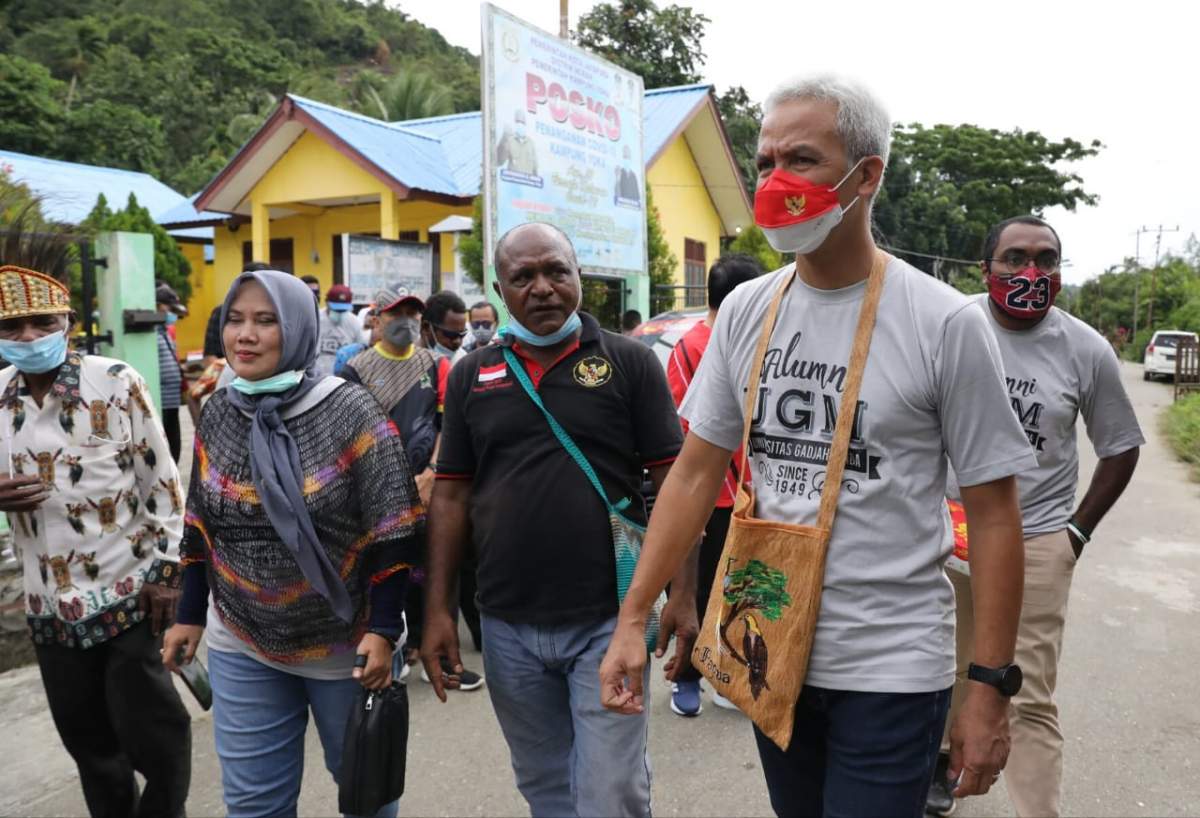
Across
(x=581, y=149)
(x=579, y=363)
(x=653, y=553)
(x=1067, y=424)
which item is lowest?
(x=653, y=553)

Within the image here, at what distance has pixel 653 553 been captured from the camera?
2102 mm

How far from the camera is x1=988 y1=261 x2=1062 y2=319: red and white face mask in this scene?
10.1ft

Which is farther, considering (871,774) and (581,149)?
(581,149)

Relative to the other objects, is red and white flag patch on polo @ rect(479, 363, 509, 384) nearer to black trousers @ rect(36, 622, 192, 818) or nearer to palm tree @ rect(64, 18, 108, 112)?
black trousers @ rect(36, 622, 192, 818)

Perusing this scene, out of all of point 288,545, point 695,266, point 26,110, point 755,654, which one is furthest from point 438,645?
point 26,110

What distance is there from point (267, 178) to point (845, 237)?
1805 centimetres

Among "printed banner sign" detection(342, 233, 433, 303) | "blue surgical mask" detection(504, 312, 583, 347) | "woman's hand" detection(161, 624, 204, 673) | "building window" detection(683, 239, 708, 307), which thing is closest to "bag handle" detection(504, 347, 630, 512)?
"blue surgical mask" detection(504, 312, 583, 347)

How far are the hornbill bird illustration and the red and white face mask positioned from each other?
5.83 feet

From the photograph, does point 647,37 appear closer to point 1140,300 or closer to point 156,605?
point 156,605

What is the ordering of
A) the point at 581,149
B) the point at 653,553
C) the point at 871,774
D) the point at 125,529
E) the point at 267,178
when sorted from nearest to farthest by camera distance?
1. the point at 871,774
2. the point at 653,553
3. the point at 125,529
4. the point at 581,149
5. the point at 267,178

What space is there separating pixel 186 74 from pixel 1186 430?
126 ft

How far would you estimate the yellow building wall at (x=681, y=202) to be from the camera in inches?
788

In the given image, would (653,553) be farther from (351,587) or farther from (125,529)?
(125,529)

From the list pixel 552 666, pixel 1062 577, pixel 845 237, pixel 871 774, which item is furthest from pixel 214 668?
pixel 1062 577
